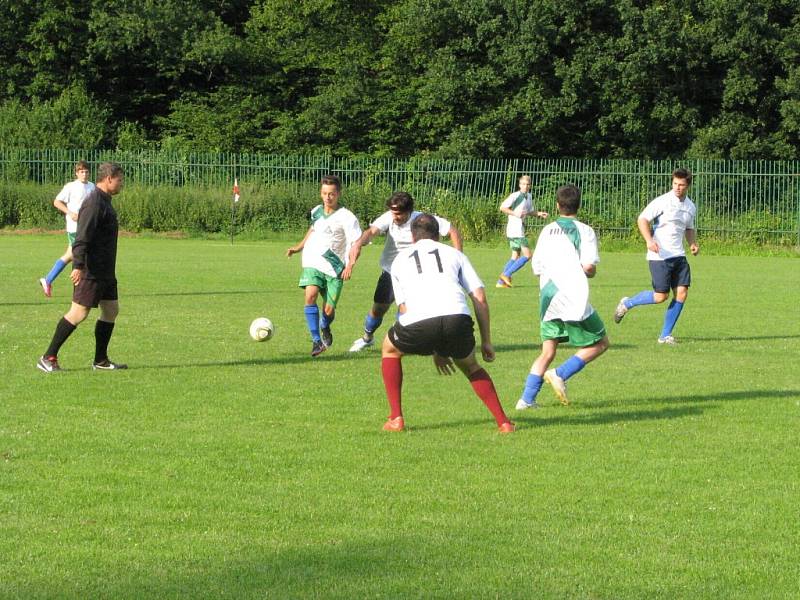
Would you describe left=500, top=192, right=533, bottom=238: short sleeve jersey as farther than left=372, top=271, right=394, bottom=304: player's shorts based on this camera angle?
Yes

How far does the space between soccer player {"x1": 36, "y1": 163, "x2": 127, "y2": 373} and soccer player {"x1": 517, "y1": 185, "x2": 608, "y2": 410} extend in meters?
3.68

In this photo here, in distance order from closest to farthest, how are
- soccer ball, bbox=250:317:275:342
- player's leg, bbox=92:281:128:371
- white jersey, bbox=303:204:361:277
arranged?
player's leg, bbox=92:281:128:371
soccer ball, bbox=250:317:275:342
white jersey, bbox=303:204:361:277

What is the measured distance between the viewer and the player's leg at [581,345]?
9.04 m

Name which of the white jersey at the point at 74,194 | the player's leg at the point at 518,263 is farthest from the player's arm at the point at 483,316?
the player's leg at the point at 518,263

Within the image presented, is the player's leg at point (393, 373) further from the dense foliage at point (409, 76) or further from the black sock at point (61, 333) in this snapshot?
the dense foliage at point (409, 76)

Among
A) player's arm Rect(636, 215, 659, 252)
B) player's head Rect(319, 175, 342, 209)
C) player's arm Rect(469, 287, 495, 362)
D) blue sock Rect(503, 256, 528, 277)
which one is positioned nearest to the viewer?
player's arm Rect(469, 287, 495, 362)

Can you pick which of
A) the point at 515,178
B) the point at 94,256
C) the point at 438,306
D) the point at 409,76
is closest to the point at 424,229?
the point at 438,306

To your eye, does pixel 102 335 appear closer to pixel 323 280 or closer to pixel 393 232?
pixel 323 280

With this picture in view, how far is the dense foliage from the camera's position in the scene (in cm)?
4159

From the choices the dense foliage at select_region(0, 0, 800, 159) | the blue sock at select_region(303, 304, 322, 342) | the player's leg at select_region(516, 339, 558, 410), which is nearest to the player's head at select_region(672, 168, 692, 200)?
the blue sock at select_region(303, 304, 322, 342)

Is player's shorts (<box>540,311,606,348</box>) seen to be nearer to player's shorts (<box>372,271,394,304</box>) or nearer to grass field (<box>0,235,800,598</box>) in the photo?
grass field (<box>0,235,800,598</box>)

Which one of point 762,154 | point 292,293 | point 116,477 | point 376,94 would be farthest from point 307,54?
point 116,477

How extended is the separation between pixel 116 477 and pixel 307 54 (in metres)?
44.2

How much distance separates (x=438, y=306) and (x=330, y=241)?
15.5 feet
